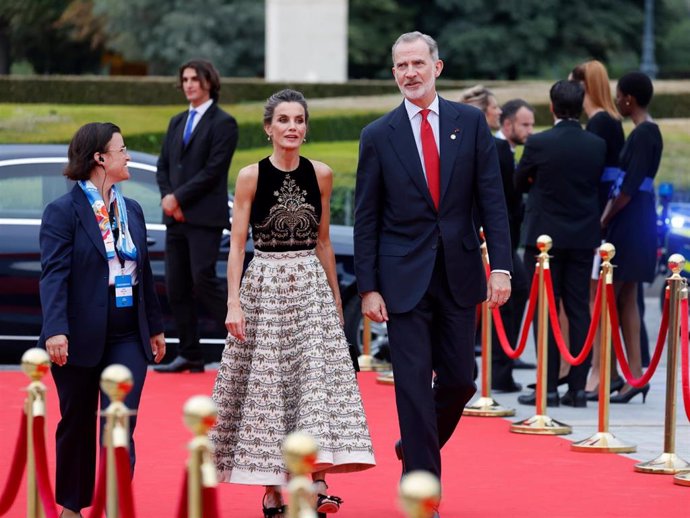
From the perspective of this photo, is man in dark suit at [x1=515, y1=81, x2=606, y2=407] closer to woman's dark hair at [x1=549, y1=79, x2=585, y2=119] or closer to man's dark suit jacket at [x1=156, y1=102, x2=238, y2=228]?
woman's dark hair at [x1=549, y1=79, x2=585, y2=119]

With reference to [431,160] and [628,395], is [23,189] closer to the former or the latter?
[628,395]

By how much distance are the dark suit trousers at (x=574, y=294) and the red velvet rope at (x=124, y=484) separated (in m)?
5.77

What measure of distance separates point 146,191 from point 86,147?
16.9 feet

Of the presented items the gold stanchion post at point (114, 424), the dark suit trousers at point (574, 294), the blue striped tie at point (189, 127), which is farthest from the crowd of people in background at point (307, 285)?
the blue striped tie at point (189, 127)

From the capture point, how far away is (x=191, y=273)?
11.1 meters

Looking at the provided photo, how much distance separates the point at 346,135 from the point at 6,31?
34294mm

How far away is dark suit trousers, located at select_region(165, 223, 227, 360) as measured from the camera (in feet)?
36.1

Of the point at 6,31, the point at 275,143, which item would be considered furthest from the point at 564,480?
the point at 6,31

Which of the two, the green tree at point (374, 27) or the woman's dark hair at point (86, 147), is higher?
the green tree at point (374, 27)

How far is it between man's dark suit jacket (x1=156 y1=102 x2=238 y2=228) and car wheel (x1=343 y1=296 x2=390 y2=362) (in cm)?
130

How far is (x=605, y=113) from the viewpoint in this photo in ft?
34.1

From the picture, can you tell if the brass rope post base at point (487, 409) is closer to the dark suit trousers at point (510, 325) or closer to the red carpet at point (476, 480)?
the red carpet at point (476, 480)

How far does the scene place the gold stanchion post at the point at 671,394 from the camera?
797cm

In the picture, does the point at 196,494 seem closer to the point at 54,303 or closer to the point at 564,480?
the point at 54,303
